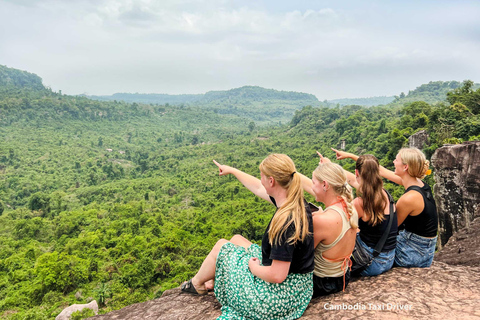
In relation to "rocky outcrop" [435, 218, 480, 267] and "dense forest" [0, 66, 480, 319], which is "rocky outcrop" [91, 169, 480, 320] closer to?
"rocky outcrop" [435, 218, 480, 267]

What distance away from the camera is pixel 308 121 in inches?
2650

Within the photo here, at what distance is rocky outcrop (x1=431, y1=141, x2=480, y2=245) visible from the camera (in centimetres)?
854

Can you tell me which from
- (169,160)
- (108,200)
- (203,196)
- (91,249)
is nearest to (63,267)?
(91,249)

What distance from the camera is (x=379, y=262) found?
3.02m

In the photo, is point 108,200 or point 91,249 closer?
point 91,249

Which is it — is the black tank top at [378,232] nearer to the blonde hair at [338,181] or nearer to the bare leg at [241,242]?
the blonde hair at [338,181]

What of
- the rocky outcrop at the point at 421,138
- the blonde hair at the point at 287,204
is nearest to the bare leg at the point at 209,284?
the blonde hair at the point at 287,204

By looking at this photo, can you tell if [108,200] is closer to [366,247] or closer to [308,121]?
[366,247]

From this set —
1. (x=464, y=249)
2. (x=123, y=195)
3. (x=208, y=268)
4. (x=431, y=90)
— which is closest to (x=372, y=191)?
(x=208, y=268)

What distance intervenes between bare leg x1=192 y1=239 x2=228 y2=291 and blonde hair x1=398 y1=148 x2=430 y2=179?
81.8 inches

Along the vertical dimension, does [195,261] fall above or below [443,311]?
below

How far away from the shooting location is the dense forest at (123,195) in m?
15.2

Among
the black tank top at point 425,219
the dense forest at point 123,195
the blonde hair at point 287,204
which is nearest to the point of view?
the blonde hair at point 287,204

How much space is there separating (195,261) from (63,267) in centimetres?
670
